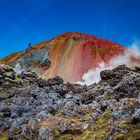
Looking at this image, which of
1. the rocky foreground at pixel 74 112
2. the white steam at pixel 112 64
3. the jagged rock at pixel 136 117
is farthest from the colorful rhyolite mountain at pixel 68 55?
the jagged rock at pixel 136 117

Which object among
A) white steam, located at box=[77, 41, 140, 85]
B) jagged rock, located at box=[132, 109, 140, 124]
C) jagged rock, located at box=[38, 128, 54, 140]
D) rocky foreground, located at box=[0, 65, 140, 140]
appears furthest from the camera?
white steam, located at box=[77, 41, 140, 85]

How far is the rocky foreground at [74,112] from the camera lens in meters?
44.9

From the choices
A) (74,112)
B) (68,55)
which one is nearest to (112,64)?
(68,55)

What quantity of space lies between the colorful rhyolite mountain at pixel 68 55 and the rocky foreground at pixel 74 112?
226 feet

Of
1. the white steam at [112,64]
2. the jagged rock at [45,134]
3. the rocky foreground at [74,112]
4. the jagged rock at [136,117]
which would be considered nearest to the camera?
the jagged rock at [136,117]

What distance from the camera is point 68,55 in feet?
580

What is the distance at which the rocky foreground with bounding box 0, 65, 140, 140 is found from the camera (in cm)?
4486

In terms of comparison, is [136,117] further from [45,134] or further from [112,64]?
[112,64]

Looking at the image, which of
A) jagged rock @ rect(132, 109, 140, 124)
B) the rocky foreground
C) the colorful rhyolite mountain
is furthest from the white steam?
jagged rock @ rect(132, 109, 140, 124)

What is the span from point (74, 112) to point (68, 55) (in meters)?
111

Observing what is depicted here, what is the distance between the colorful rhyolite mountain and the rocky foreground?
69.0m

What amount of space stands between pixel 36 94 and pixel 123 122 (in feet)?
137

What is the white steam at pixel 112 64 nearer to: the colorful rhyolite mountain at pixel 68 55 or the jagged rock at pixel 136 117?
the colorful rhyolite mountain at pixel 68 55

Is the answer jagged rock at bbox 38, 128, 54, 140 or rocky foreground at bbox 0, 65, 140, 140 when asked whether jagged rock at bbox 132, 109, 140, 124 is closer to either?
rocky foreground at bbox 0, 65, 140, 140
